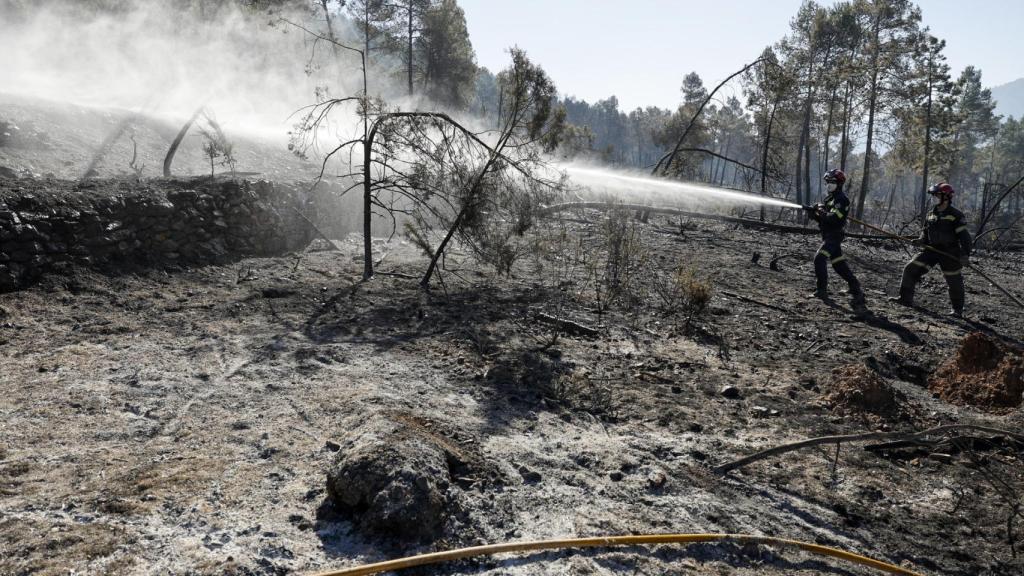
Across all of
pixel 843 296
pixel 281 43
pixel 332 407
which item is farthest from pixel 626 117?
pixel 332 407

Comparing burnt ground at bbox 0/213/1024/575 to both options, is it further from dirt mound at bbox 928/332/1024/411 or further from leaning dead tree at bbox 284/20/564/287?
leaning dead tree at bbox 284/20/564/287

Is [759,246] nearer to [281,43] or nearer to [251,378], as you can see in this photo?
[251,378]

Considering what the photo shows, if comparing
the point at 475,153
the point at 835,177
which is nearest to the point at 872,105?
the point at 835,177

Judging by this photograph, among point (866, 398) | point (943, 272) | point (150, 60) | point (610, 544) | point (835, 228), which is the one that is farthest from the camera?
point (150, 60)

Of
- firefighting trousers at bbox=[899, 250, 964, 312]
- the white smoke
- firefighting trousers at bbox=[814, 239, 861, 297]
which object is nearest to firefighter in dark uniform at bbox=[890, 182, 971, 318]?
firefighting trousers at bbox=[899, 250, 964, 312]

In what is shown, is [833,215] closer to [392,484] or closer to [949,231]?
[949,231]

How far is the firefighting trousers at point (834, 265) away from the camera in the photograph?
8.08 metres

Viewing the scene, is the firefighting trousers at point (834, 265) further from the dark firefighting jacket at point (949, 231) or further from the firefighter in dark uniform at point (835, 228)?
the dark firefighting jacket at point (949, 231)

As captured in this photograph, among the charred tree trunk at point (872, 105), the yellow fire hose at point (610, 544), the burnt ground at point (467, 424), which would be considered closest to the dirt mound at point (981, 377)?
the burnt ground at point (467, 424)

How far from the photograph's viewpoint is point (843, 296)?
8656mm

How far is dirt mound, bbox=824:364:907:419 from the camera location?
4656 millimetres

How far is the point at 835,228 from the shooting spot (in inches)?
320

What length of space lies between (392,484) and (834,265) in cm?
747

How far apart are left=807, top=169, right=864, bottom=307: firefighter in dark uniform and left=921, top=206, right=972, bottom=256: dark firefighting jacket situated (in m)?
1.03
